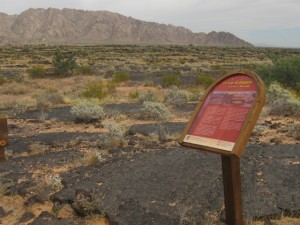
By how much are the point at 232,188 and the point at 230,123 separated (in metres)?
0.76

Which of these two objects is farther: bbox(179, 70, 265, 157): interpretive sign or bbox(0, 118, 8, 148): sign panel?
bbox(0, 118, 8, 148): sign panel

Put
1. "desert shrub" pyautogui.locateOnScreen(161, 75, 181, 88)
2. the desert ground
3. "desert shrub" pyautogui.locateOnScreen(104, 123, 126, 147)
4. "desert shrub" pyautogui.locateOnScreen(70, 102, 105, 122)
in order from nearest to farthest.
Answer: the desert ground < "desert shrub" pyautogui.locateOnScreen(104, 123, 126, 147) < "desert shrub" pyautogui.locateOnScreen(70, 102, 105, 122) < "desert shrub" pyautogui.locateOnScreen(161, 75, 181, 88)

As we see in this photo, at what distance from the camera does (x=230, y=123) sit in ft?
14.4

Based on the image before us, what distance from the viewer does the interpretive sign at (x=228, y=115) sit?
4.16 m

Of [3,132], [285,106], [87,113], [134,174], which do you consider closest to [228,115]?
[3,132]

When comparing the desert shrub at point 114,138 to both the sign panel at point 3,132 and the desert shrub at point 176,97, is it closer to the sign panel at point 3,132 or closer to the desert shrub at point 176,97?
the sign panel at point 3,132

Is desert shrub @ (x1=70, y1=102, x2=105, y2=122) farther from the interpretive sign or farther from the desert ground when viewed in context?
the interpretive sign

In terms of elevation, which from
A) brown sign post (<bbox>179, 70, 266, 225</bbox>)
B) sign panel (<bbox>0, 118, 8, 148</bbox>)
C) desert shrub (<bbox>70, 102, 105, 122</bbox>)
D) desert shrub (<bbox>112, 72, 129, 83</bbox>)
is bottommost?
desert shrub (<bbox>112, 72, 129, 83</bbox>)

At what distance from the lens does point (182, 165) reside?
770 cm

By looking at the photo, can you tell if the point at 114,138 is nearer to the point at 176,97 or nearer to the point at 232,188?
the point at 232,188

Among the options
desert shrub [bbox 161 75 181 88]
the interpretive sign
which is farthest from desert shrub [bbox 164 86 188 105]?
the interpretive sign

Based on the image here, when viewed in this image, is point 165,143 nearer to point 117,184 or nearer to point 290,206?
point 117,184

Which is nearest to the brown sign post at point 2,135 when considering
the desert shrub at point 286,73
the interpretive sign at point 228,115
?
the interpretive sign at point 228,115

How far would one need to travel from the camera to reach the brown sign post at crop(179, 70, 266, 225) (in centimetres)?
418
